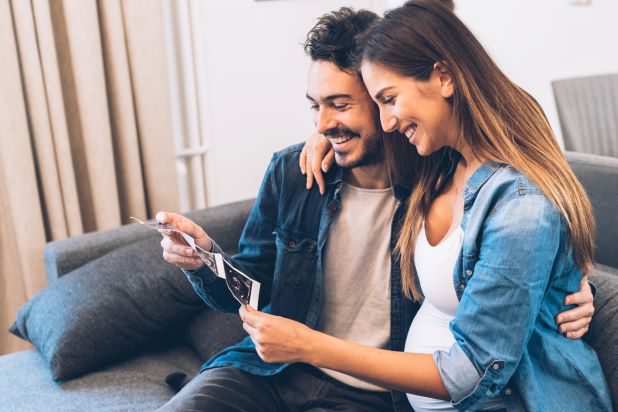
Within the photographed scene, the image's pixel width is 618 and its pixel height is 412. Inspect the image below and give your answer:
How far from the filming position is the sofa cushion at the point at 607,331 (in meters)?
1.24

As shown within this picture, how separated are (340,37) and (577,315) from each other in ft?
2.35

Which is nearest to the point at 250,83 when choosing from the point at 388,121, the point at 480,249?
the point at 388,121

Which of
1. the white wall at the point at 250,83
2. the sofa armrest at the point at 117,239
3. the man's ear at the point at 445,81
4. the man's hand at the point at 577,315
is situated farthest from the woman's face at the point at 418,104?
the white wall at the point at 250,83

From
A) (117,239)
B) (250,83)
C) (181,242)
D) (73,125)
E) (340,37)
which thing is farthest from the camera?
(250,83)

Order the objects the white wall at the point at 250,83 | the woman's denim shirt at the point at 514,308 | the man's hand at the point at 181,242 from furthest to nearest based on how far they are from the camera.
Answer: the white wall at the point at 250,83 → the man's hand at the point at 181,242 → the woman's denim shirt at the point at 514,308

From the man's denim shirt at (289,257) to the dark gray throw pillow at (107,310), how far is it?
0.38 m

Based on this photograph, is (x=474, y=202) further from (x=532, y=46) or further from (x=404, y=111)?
(x=532, y=46)

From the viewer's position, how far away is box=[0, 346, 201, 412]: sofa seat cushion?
1.64 meters

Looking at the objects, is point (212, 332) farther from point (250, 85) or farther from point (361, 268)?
point (250, 85)

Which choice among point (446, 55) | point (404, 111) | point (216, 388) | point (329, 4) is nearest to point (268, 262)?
point (216, 388)

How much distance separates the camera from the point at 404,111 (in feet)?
4.00

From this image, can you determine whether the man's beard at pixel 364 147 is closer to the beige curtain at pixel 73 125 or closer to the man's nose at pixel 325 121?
the man's nose at pixel 325 121

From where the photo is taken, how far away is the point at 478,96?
3.85ft

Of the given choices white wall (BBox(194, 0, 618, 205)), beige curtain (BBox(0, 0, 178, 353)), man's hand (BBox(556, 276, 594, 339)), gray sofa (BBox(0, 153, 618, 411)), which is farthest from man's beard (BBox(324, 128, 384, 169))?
white wall (BBox(194, 0, 618, 205))
